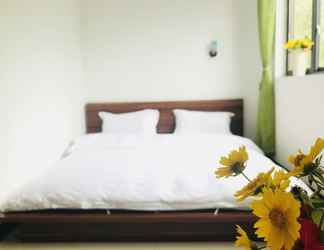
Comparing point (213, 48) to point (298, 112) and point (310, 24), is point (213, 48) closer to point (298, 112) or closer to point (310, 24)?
point (310, 24)

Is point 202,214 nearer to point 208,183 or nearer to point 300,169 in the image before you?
point 208,183

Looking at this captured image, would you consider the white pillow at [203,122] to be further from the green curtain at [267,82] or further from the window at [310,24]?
the window at [310,24]

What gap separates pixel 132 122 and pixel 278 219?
3.27 metres

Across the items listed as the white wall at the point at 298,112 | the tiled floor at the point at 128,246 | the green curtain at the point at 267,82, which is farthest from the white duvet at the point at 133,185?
the green curtain at the point at 267,82

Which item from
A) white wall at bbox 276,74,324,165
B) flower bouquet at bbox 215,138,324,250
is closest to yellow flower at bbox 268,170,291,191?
flower bouquet at bbox 215,138,324,250

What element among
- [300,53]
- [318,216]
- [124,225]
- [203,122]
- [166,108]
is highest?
[300,53]

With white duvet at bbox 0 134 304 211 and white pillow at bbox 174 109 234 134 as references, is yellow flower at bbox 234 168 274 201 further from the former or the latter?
white pillow at bbox 174 109 234 134

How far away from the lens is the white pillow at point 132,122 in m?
3.69

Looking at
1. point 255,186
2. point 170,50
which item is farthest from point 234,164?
point 170,50

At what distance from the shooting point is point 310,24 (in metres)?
2.85

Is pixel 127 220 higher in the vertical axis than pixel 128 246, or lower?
higher

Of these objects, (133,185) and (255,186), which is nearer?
(255,186)

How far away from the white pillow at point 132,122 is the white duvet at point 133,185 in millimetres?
990

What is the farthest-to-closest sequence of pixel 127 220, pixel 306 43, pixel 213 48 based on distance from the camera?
pixel 213 48
pixel 306 43
pixel 127 220
